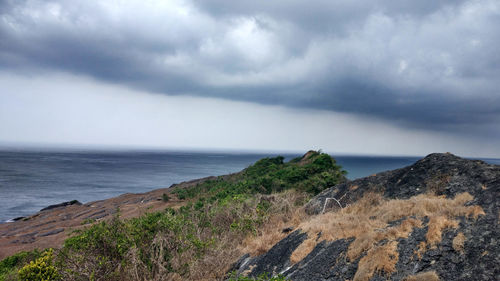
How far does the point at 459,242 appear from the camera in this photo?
468 centimetres

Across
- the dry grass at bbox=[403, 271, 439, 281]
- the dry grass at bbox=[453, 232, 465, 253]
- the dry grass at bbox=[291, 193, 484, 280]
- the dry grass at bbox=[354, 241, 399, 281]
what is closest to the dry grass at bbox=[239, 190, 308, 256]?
the dry grass at bbox=[291, 193, 484, 280]

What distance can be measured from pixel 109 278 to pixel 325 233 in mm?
5422

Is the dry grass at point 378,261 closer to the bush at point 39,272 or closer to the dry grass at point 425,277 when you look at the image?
the dry grass at point 425,277

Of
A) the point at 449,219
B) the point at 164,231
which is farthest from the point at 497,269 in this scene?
the point at 164,231

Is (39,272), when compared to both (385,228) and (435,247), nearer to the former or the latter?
(385,228)

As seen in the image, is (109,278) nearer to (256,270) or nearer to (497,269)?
(256,270)

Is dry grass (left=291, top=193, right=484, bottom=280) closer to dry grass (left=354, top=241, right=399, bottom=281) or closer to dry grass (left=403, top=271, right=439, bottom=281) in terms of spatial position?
dry grass (left=354, top=241, right=399, bottom=281)

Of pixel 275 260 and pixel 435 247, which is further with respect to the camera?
pixel 275 260

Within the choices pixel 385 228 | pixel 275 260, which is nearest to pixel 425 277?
pixel 385 228

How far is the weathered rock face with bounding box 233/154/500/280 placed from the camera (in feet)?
14.4

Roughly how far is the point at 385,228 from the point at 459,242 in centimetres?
148

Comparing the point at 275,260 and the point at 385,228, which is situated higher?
the point at 385,228

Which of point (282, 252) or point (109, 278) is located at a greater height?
point (282, 252)

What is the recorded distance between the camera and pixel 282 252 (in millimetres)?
7402
